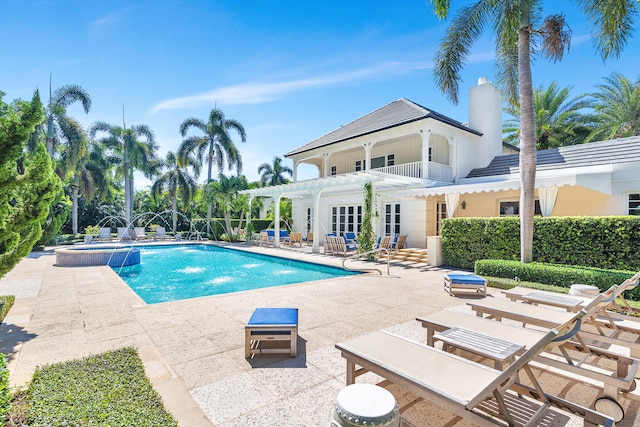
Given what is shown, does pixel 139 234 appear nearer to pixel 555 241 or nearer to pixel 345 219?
pixel 345 219

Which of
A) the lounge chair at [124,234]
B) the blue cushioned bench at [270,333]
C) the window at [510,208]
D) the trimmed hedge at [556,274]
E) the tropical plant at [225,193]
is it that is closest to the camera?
the blue cushioned bench at [270,333]

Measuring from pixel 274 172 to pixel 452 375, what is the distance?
52272 mm

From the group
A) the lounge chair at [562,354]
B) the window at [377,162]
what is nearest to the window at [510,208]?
the window at [377,162]

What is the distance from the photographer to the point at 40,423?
2.90m

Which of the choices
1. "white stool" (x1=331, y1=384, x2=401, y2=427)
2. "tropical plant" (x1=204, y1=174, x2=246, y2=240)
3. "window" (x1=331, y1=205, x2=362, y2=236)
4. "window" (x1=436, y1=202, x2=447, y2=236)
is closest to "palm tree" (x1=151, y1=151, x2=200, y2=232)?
"tropical plant" (x1=204, y1=174, x2=246, y2=240)

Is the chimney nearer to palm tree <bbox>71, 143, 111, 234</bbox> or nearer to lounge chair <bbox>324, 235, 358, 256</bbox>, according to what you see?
lounge chair <bbox>324, 235, 358, 256</bbox>

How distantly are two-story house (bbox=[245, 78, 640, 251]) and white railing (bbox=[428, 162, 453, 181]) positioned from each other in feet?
0.22

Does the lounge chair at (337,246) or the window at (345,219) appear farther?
the window at (345,219)

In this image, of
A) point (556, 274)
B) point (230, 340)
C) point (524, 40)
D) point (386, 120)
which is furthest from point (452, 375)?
point (386, 120)

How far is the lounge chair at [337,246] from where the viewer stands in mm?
18234

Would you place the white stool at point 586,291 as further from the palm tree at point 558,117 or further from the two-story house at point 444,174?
the palm tree at point 558,117

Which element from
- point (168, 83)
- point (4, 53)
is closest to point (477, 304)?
point (4, 53)

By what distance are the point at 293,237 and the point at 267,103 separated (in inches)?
392

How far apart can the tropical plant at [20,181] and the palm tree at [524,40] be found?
43.1 ft
